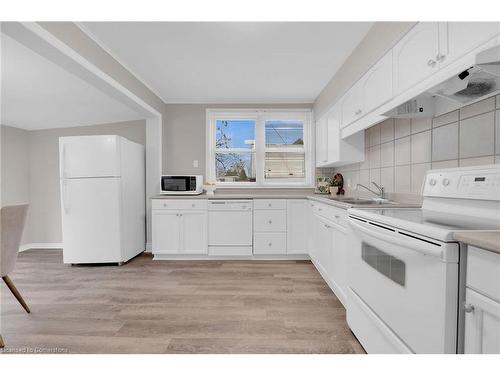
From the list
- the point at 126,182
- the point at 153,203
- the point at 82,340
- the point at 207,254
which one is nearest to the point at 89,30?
the point at 126,182

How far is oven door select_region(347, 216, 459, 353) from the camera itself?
914 millimetres

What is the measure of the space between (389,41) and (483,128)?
905mm

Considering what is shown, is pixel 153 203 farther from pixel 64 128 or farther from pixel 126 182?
pixel 64 128

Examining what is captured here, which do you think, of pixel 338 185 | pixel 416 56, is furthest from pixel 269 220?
pixel 416 56

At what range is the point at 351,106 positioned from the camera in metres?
2.50

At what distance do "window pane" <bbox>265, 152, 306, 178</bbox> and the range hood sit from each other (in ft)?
8.90

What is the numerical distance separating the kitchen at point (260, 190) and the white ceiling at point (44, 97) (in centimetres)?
4

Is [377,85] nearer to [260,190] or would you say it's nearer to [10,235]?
[260,190]

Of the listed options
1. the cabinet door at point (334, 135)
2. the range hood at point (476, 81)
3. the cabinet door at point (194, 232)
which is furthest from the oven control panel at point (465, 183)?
the cabinet door at point (194, 232)

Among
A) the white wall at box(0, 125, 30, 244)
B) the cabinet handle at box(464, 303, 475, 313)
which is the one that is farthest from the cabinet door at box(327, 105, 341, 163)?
the white wall at box(0, 125, 30, 244)

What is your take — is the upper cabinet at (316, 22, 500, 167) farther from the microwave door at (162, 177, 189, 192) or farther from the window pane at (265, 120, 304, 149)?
the microwave door at (162, 177, 189, 192)

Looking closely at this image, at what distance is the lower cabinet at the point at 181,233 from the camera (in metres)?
3.41

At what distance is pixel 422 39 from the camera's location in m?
1.48
